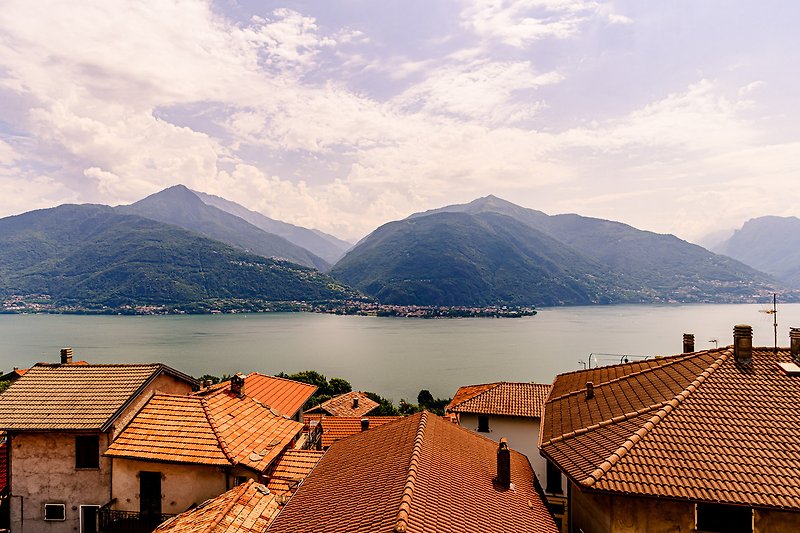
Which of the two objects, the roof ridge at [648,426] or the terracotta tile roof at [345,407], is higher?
the roof ridge at [648,426]

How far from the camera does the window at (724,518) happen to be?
7.93 meters

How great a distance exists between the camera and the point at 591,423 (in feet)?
37.1

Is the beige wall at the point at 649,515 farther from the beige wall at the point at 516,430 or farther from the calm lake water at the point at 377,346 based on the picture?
the calm lake water at the point at 377,346

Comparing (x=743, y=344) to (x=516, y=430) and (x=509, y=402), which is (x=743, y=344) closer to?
(x=516, y=430)

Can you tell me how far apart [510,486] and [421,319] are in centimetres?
18791

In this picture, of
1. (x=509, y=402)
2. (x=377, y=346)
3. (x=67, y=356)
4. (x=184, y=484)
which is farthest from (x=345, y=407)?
(x=377, y=346)

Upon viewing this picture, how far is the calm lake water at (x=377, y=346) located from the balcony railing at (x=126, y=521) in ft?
158

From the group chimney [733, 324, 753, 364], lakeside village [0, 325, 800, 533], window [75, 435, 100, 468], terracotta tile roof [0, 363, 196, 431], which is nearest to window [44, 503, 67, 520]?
lakeside village [0, 325, 800, 533]

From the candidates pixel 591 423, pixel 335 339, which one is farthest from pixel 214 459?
pixel 335 339

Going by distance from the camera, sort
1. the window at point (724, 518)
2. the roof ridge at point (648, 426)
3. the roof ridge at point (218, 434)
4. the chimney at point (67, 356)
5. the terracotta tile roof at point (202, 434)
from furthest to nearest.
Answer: the chimney at point (67, 356)
the terracotta tile roof at point (202, 434)
the roof ridge at point (218, 434)
the roof ridge at point (648, 426)
the window at point (724, 518)

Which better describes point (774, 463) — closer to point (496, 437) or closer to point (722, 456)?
point (722, 456)

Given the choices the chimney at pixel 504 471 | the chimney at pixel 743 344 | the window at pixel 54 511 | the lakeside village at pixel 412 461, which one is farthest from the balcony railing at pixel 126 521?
the chimney at pixel 743 344

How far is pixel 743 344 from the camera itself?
11.0 m

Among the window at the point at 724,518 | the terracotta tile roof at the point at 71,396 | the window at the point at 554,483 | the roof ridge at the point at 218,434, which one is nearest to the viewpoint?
the window at the point at 724,518
